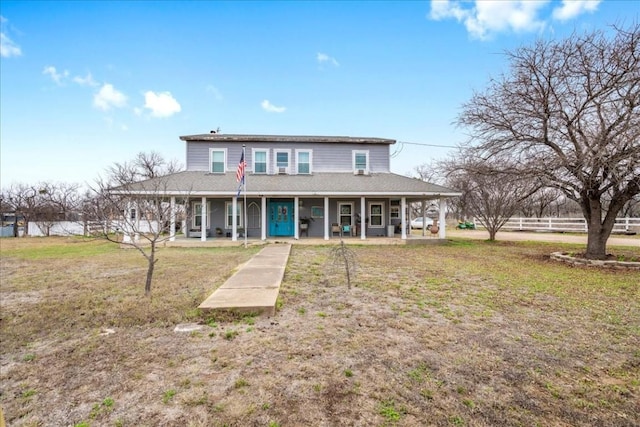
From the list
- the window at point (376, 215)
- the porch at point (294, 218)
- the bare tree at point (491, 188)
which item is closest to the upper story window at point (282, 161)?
the porch at point (294, 218)

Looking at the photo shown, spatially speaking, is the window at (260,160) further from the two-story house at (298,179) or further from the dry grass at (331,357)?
the dry grass at (331,357)

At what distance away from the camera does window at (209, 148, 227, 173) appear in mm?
16844

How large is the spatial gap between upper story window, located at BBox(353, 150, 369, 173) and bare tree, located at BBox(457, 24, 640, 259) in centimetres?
738

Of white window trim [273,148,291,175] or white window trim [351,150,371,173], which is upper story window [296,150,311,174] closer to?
white window trim [273,148,291,175]

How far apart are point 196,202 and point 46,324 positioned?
12441mm

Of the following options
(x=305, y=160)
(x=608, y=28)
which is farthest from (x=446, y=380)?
(x=305, y=160)

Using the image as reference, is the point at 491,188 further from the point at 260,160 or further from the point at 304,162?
the point at 260,160

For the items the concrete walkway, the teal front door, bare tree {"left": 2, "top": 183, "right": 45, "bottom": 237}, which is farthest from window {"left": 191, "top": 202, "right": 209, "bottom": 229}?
bare tree {"left": 2, "top": 183, "right": 45, "bottom": 237}

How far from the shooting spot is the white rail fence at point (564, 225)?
21403mm

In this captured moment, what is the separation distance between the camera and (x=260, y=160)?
56.1ft

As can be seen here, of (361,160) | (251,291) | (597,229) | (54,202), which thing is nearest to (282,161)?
(361,160)

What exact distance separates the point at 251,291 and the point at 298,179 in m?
11.4

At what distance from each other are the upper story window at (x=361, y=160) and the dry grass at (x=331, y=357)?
474 inches

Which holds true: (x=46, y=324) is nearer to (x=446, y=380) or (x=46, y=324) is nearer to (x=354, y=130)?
(x=446, y=380)
